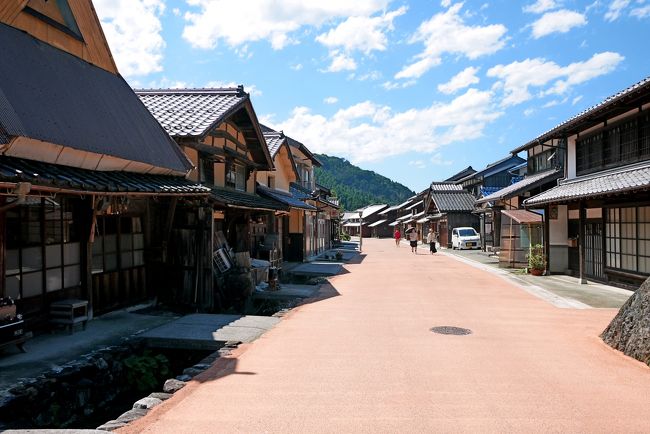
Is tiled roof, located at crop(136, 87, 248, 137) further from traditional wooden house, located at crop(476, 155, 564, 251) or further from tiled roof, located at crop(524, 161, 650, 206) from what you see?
traditional wooden house, located at crop(476, 155, 564, 251)

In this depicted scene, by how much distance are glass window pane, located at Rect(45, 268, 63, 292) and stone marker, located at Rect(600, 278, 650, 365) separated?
387 inches

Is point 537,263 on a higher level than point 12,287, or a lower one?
lower

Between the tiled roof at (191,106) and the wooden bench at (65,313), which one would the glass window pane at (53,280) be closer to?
the wooden bench at (65,313)

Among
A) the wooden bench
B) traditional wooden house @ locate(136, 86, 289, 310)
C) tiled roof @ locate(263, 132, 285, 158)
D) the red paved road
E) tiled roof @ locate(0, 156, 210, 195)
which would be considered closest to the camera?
the red paved road

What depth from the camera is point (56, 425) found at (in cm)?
594

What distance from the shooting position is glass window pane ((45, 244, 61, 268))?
28.0 ft

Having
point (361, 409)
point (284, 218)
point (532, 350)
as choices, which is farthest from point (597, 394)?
point (284, 218)

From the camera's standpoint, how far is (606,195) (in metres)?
13.0

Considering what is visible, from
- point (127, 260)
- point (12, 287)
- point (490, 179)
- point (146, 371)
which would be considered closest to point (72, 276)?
point (12, 287)

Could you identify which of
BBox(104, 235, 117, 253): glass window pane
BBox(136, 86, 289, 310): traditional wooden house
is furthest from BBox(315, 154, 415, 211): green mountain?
BBox(104, 235, 117, 253): glass window pane

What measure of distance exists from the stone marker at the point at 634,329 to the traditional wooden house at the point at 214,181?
8.43m

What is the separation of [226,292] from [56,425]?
6.58m

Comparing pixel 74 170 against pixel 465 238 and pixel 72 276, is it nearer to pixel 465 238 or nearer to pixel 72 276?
pixel 72 276

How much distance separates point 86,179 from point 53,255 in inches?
81.8
